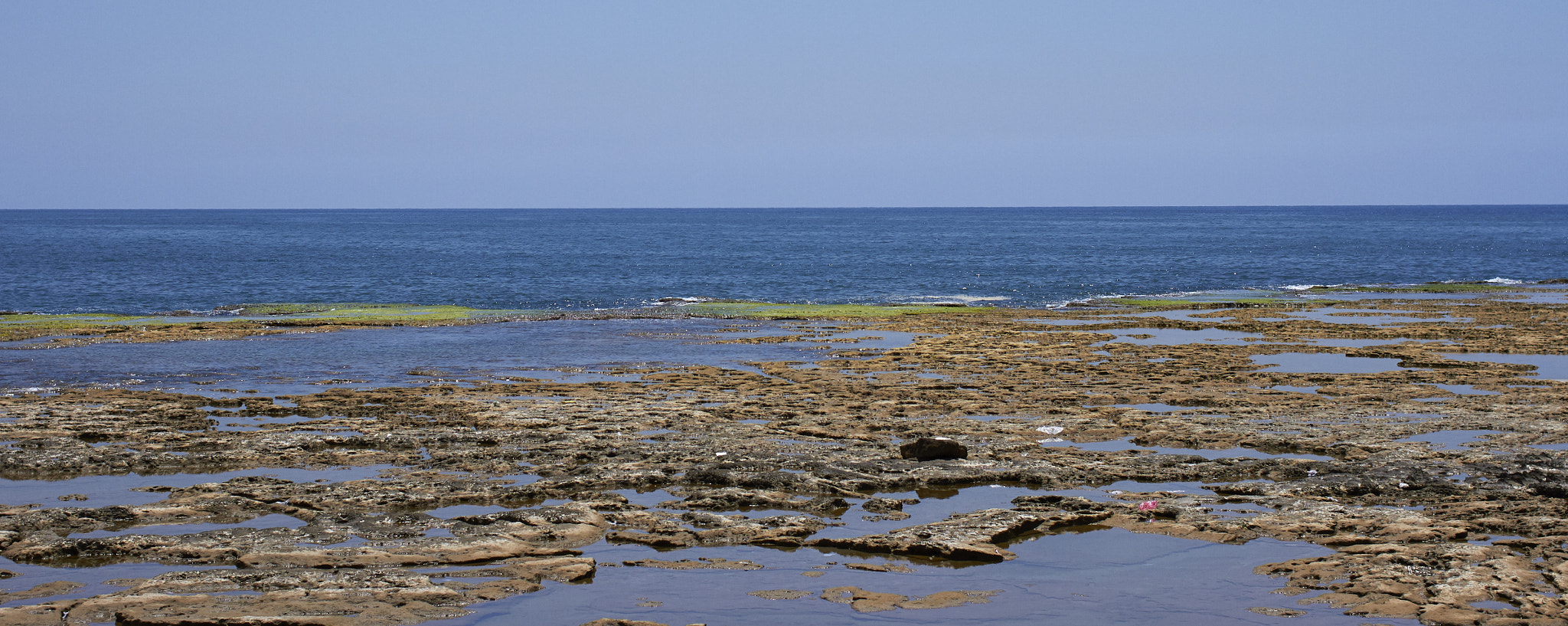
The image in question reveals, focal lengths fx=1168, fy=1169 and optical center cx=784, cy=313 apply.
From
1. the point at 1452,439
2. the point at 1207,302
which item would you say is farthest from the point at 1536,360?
the point at 1207,302

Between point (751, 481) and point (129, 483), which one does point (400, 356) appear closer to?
point (129, 483)

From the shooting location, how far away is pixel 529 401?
22.0 meters

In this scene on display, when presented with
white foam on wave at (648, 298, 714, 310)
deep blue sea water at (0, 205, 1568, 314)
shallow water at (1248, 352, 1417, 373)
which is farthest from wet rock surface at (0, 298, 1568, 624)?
deep blue sea water at (0, 205, 1568, 314)

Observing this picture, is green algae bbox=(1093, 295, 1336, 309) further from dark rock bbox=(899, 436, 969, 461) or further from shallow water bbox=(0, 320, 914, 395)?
dark rock bbox=(899, 436, 969, 461)

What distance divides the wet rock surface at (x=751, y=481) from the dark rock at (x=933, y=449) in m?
0.04

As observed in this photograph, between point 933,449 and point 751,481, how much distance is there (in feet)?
9.11

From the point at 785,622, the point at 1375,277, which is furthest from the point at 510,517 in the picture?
the point at 1375,277

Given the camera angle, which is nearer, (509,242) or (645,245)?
(645,245)

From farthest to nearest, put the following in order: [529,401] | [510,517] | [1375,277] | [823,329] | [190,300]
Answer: [1375,277]
[190,300]
[823,329]
[529,401]
[510,517]

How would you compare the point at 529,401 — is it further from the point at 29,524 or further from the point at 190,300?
the point at 190,300

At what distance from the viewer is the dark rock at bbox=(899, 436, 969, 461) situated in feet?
52.8

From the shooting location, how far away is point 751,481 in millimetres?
14883

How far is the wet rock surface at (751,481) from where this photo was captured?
1081cm

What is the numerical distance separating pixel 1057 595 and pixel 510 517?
239 inches
